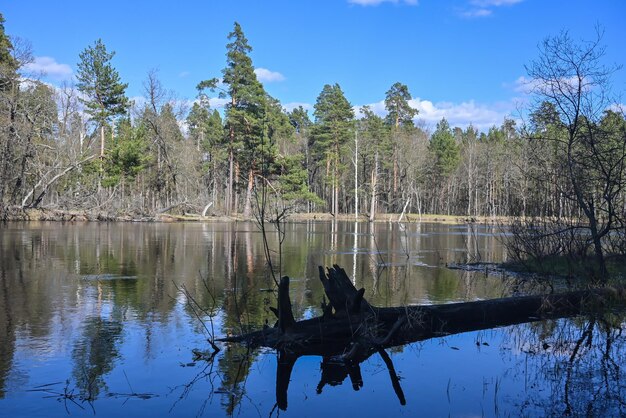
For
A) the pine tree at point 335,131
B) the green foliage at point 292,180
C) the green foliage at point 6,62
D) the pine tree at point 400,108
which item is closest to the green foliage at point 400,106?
the pine tree at point 400,108

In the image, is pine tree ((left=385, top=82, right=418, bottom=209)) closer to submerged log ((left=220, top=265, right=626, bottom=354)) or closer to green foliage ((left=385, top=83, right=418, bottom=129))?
green foliage ((left=385, top=83, right=418, bottom=129))

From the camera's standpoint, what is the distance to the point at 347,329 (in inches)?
336

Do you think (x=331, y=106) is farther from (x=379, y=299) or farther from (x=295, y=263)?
(x=379, y=299)

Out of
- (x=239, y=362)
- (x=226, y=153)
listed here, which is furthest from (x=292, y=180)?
(x=239, y=362)

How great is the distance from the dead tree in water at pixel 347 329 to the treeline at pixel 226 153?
946 cm

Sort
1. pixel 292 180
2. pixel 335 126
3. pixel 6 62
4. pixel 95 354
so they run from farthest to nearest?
pixel 335 126
pixel 292 180
pixel 6 62
pixel 95 354

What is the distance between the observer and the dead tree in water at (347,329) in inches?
309

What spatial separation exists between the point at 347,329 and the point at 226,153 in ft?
193

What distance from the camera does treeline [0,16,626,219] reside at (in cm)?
4412

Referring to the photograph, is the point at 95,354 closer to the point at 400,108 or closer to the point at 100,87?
the point at 100,87

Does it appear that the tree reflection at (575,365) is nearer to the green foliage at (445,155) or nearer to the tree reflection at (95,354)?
the tree reflection at (95,354)

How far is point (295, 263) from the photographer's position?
→ 65.3 feet

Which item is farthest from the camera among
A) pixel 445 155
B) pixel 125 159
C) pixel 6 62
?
pixel 445 155

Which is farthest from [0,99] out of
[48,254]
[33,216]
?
[48,254]
